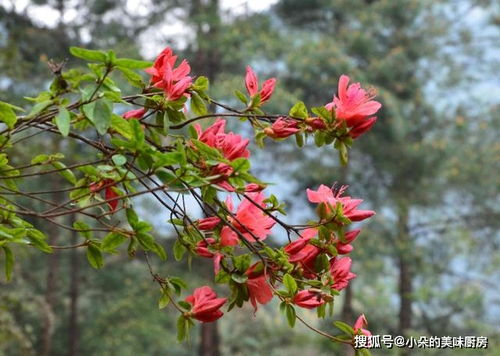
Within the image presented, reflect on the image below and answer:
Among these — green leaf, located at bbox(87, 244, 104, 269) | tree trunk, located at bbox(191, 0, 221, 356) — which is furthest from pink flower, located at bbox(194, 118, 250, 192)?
tree trunk, located at bbox(191, 0, 221, 356)

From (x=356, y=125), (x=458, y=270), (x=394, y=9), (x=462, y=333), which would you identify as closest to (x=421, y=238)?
(x=458, y=270)

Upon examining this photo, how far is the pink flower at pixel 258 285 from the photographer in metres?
0.79

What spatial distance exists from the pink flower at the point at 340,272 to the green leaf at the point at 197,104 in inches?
10.1

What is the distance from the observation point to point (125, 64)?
664 mm

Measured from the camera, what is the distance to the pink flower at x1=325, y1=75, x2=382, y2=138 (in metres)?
0.78

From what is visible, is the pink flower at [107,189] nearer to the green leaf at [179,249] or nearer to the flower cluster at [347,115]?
the green leaf at [179,249]

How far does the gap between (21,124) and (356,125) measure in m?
0.38

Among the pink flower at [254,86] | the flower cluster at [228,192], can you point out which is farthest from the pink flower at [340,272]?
the pink flower at [254,86]

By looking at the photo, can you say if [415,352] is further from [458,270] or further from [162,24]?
[162,24]

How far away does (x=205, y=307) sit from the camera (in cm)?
83

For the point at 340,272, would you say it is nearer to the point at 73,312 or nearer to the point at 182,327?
the point at 182,327

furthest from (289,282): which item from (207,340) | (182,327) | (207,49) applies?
(207,340)

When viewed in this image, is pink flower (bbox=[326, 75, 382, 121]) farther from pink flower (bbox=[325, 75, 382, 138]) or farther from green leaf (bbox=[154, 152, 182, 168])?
green leaf (bbox=[154, 152, 182, 168])

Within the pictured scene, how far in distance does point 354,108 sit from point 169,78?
23 centimetres
